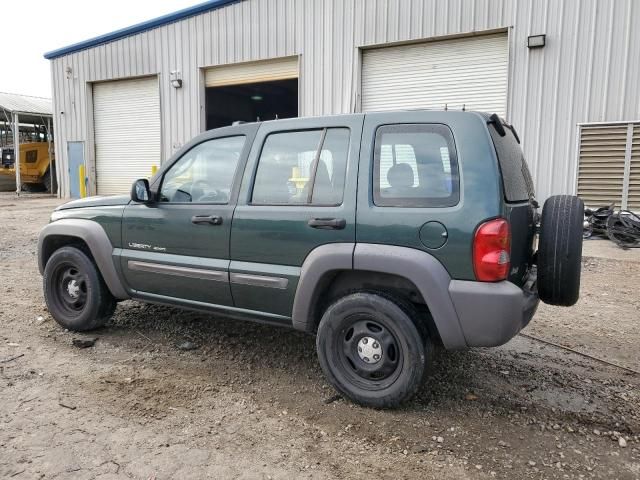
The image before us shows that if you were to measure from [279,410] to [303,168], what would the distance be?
1.68m

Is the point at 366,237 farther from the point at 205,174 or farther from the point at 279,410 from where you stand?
the point at 205,174

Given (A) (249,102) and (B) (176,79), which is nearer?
(B) (176,79)

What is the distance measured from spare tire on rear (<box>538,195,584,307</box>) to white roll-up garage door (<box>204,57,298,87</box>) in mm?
11461

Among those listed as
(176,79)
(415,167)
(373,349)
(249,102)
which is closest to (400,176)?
(415,167)

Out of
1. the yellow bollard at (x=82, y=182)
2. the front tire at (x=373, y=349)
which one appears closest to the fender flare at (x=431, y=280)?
the front tire at (x=373, y=349)

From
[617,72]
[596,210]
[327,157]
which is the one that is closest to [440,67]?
[617,72]

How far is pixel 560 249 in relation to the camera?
3.40m

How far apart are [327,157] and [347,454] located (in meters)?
1.92

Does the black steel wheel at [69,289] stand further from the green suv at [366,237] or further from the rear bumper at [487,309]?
the rear bumper at [487,309]

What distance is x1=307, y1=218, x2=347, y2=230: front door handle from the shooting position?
341 centimetres

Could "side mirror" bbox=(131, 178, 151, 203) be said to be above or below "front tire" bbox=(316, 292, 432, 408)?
above

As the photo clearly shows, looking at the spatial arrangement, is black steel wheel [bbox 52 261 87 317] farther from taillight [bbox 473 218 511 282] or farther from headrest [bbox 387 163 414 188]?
taillight [bbox 473 218 511 282]

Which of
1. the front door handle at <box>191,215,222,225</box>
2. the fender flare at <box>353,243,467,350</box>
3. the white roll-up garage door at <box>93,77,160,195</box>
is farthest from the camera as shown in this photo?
the white roll-up garage door at <box>93,77,160,195</box>

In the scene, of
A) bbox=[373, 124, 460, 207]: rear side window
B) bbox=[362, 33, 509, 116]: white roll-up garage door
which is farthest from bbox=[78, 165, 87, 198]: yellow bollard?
bbox=[373, 124, 460, 207]: rear side window
